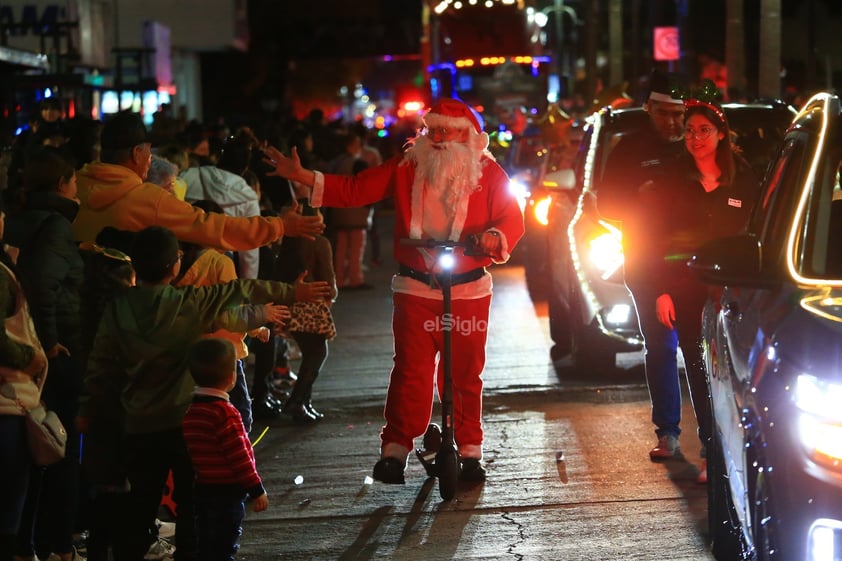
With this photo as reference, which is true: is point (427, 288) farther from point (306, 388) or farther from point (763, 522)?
point (763, 522)

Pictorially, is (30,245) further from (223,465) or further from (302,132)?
(302,132)

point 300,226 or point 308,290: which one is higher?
point 300,226

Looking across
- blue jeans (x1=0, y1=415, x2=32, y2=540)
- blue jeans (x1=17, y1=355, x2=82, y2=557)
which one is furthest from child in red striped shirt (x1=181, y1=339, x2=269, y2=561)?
blue jeans (x1=17, y1=355, x2=82, y2=557)

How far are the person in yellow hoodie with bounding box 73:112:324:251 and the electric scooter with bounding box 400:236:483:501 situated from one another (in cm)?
102

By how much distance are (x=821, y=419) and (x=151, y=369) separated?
272cm

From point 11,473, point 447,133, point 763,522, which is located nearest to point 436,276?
point 447,133

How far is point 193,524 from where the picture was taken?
19.6ft

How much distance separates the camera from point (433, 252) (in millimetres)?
7812

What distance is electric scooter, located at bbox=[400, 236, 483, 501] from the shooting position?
24.6ft

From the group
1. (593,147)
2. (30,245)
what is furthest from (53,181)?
(593,147)

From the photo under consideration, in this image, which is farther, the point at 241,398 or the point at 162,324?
the point at 241,398

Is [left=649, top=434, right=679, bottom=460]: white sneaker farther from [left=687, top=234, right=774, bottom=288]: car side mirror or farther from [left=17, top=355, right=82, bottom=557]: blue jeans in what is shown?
[left=17, top=355, right=82, bottom=557]: blue jeans

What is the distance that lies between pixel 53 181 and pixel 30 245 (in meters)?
0.36

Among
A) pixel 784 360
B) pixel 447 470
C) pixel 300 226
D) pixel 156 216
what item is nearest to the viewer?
pixel 784 360
